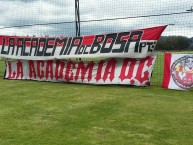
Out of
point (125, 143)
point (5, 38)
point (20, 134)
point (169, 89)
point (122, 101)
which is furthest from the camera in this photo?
point (5, 38)

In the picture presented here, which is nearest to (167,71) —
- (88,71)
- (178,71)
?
(178,71)

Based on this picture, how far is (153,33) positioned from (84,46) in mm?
2340

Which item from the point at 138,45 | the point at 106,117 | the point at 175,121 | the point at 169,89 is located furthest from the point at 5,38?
the point at 175,121

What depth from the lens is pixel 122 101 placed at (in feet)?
24.4

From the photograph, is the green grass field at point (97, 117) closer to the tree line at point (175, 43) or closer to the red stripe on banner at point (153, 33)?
the red stripe on banner at point (153, 33)

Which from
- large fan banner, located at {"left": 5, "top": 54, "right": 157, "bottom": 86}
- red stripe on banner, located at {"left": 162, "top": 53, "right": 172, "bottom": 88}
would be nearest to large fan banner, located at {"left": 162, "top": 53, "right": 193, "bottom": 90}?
red stripe on banner, located at {"left": 162, "top": 53, "right": 172, "bottom": 88}

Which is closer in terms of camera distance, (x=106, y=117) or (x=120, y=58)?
(x=106, y=117)

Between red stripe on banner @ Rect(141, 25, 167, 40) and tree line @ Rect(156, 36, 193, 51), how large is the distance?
1.35m

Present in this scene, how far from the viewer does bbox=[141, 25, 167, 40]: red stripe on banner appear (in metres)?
9.44

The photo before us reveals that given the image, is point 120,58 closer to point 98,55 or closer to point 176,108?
point 98,55

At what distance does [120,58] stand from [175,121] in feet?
15.9

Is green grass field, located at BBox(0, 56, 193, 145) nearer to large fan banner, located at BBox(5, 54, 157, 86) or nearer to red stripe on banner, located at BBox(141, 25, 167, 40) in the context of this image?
large fan banner, located at BBox(5, 54, 157, 86)

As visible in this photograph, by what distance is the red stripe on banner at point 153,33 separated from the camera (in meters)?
9.44

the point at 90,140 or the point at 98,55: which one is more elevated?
the point at 98,55
